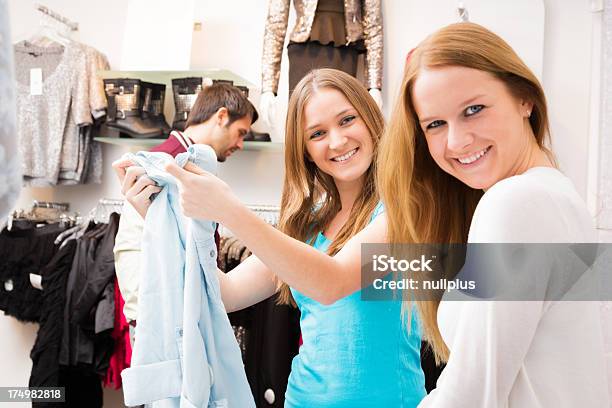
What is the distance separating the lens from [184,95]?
2.68 m

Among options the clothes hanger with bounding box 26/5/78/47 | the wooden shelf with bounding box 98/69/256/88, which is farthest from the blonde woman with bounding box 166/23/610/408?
the clothes hanger with bounding box 26/5/78/47

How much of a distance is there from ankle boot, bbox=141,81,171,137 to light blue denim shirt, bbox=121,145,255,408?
1.62 m

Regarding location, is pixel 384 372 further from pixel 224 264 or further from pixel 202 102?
pixel 202 102

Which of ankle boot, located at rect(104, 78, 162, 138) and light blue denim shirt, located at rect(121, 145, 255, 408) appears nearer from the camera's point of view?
light blue denim shirt, located at rect(121, 145, 255, 408)

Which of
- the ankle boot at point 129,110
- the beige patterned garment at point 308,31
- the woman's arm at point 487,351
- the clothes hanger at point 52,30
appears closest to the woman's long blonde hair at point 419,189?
the woman's arm at point 487,351

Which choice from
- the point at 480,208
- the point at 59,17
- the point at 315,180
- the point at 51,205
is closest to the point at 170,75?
the point at 59,17

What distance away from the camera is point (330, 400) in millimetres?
1189

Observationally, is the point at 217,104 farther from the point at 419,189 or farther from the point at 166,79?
the point at 419,189

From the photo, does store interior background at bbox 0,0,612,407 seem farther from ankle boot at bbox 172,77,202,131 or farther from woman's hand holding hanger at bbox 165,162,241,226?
woman's hand holding hanger at bbox 165,162,241,226

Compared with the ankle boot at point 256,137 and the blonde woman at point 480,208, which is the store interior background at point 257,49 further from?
the blonde woman at point 480,208

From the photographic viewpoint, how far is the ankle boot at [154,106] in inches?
107

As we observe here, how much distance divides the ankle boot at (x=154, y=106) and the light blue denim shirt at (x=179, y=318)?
162 centimetres

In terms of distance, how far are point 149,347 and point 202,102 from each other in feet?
4.78

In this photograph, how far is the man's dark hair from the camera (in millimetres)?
2318
